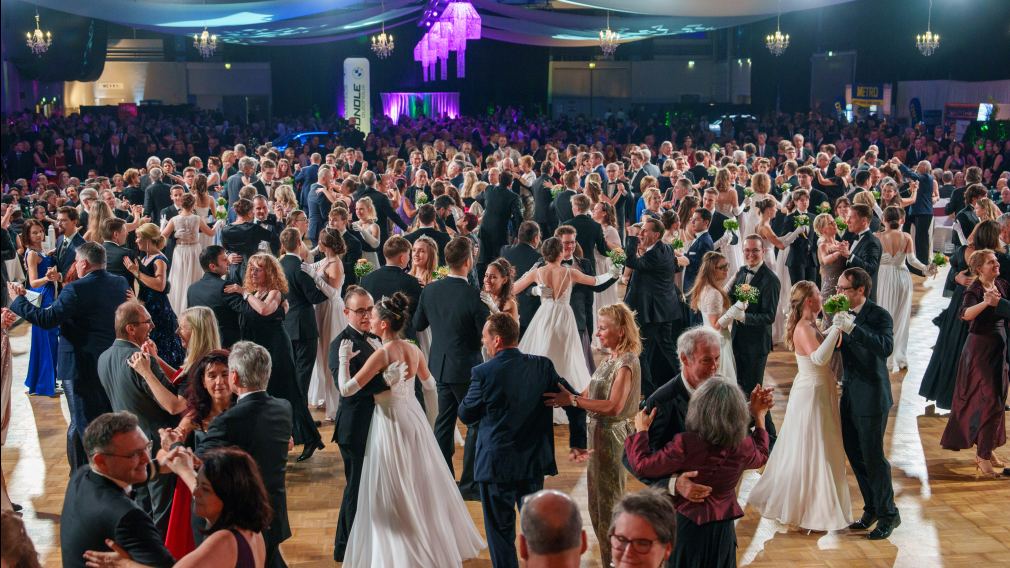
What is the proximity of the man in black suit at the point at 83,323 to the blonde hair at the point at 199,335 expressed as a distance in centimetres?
117

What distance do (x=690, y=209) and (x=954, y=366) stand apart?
268cm

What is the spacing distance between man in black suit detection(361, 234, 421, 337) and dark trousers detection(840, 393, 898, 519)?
2590mm

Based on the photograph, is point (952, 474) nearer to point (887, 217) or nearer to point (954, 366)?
point (954, 366)

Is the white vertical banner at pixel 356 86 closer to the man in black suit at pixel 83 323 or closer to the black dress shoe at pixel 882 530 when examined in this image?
the man in black suit at pixel 83 323

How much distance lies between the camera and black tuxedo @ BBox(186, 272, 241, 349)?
660 centimetres

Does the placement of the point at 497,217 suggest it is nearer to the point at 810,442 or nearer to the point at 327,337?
the point at 327,337

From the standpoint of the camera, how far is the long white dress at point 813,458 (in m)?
5.65

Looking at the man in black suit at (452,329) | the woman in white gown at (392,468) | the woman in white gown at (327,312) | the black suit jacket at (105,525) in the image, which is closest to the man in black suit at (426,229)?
the woman in white gown at (327,312)

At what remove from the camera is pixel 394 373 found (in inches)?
195

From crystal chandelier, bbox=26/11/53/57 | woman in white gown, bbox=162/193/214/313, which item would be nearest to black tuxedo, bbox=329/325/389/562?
woman in white gown, bbox=162/193/214/313

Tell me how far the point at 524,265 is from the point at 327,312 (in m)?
1.47

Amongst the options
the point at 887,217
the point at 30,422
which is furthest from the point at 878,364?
the point at 30,422

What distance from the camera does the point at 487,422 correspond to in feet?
15.5

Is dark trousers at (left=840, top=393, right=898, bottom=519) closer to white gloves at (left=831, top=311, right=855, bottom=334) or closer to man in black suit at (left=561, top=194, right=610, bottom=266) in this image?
white gloves at (left=831, top=311, right=855, bottom=334)
